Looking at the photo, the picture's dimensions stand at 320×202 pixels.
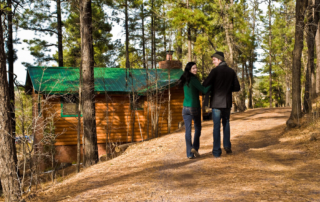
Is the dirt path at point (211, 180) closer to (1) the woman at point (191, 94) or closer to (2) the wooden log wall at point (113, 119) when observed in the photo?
(1) the woman at point (191, 94)

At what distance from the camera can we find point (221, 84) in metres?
6.26

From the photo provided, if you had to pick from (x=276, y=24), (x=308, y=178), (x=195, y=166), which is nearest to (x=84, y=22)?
(x=195, y=166)

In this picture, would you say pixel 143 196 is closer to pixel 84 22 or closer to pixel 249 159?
pixel 249 159

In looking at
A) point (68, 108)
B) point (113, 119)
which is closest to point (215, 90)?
point (113, 119)

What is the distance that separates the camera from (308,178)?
4.84 meters

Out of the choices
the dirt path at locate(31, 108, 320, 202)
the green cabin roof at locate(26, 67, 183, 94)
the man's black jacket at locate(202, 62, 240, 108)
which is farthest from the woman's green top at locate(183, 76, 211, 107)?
the green cabin roof at locate(26, 67, 183, 94)

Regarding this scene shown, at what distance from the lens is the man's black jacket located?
6223mm

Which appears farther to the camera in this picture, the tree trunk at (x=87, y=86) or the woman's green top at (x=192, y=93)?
the tree trunk at (x=87, y=86)

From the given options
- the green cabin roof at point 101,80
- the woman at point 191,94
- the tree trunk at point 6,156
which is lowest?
the tree trunk at point 6,156

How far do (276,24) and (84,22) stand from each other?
3258 cm

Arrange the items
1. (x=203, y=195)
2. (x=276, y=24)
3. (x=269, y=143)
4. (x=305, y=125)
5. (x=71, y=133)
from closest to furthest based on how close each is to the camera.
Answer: (x=203, y=195) < (x=269, y=143) < (x=305, y=125) < (x=71, y=133) < (x=276, y=24)

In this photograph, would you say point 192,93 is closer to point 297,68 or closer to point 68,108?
point 297,68

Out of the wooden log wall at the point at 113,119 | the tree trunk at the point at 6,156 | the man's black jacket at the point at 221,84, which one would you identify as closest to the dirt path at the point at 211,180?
the man's black jacket at the point at 221,84

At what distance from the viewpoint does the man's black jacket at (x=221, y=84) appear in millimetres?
6223
